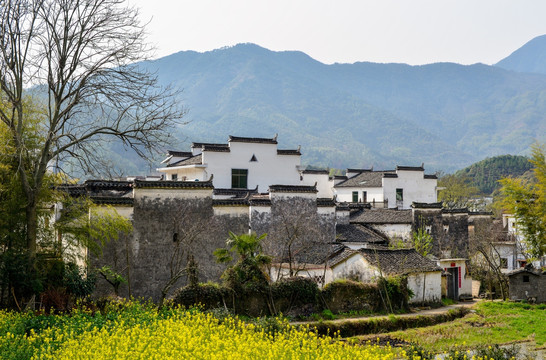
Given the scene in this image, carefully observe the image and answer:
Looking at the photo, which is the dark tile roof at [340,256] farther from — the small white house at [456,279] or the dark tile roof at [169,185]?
the small white house at [456,279]

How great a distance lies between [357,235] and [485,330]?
12.1 m

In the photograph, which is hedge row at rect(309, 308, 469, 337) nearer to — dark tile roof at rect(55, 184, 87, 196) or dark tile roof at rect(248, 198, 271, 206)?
dark tile roof at rect(248, 198, 271, 206)

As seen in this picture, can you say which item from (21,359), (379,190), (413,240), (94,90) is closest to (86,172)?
(94,90)

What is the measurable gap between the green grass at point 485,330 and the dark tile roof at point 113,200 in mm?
11947

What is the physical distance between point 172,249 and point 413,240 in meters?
18.9

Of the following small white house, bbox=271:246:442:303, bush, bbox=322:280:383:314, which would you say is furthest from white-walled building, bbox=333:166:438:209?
bush, bbox=322:280:383:314

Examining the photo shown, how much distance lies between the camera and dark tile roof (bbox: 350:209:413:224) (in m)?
39.1

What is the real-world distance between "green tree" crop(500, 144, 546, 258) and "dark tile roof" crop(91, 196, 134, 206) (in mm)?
21334

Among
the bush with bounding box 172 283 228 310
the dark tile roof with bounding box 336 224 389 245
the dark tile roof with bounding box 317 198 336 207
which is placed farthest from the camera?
the dark tile roof with bounding box 336 224 389 245

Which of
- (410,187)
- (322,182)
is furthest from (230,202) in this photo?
(322,182)

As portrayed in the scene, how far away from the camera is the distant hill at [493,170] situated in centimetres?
9181

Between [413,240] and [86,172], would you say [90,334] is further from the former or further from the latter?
[413,240]

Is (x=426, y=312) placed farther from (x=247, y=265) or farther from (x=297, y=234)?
(x=247, y=265)

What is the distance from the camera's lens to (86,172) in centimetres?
1834
